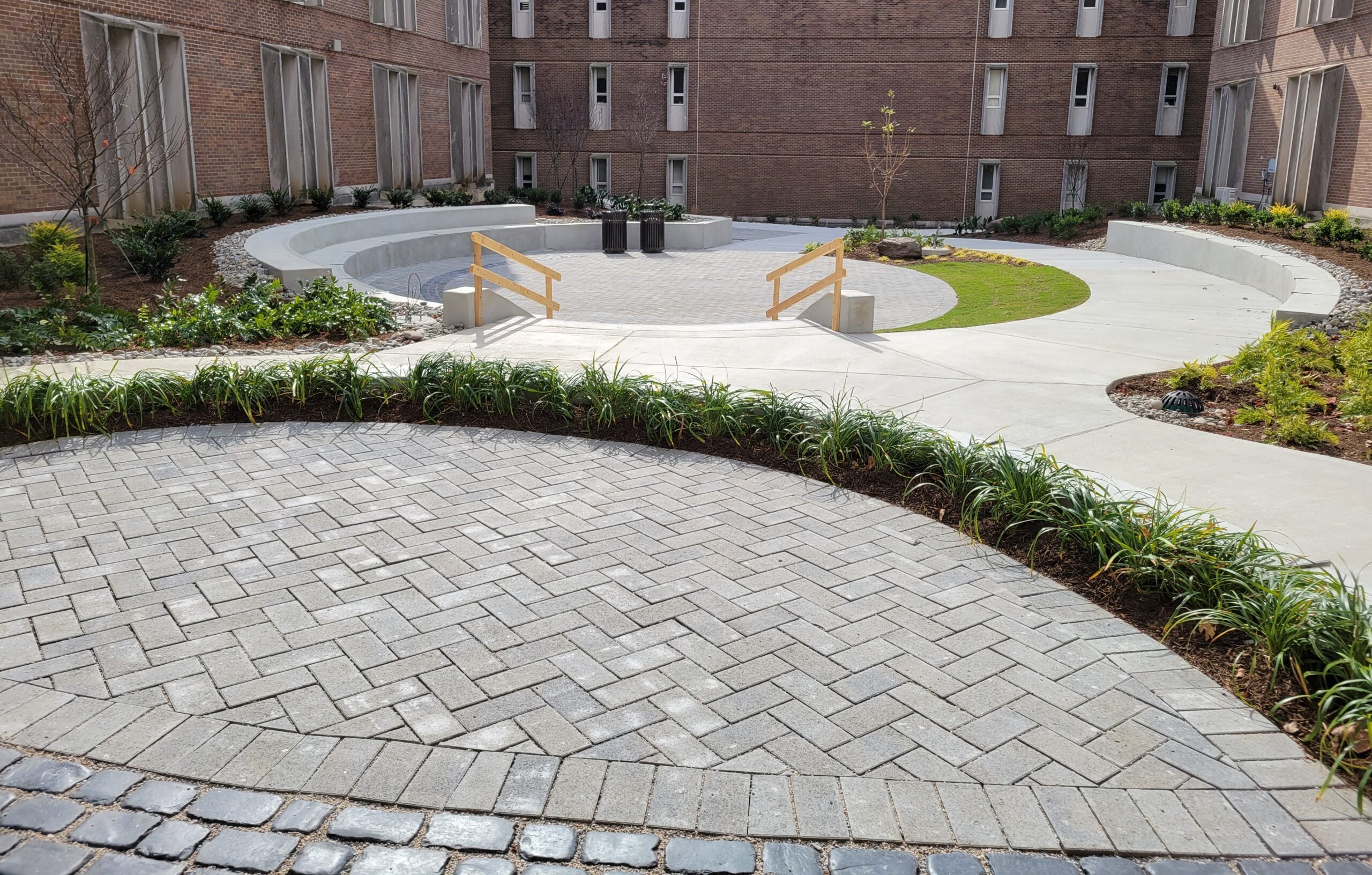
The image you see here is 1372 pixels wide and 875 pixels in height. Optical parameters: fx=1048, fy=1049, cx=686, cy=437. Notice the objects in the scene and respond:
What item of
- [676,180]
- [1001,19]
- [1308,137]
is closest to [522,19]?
[676,180]

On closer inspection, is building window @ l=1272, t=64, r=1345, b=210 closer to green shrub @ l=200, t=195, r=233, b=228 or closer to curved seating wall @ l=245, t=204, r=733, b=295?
curved seating wall @ l=245, t=204, r=733, b=295

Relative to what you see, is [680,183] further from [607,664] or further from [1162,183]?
[607,664]

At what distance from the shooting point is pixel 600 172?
37812 millimetres

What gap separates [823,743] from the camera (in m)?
3.75

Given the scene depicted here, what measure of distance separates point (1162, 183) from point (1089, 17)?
598 centimetres

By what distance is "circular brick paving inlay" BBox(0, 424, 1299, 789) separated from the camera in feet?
12.5

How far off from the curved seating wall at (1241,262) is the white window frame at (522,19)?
21652 millimetres

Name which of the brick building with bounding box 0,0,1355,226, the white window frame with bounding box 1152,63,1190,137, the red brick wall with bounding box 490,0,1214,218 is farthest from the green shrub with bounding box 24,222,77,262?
the white window frame with bounding box 1152,63,1190,137

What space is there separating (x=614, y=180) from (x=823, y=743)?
116ft

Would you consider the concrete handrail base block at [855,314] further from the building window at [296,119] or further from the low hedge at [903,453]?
the building window at [296,119]

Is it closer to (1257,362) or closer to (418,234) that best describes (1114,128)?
(418,234)

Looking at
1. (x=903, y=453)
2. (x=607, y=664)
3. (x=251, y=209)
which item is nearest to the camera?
(x=607, y=664)

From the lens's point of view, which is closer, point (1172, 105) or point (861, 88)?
point (1172, 105)

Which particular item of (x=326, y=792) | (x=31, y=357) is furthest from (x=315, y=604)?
(x=31, y=357)
